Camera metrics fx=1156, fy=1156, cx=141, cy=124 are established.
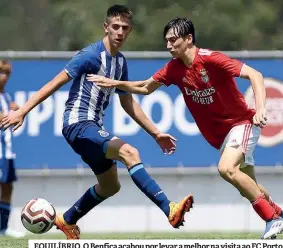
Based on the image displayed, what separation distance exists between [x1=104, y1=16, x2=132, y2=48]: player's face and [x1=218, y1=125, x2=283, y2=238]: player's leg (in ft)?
4.66

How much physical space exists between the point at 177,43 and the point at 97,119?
1.04m

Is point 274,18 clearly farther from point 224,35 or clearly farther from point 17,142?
point 17,142

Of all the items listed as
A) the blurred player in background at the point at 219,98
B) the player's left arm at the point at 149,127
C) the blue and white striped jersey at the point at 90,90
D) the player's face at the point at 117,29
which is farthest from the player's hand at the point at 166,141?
the player's face at the point at 117,29

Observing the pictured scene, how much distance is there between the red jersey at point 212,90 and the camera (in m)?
10.8

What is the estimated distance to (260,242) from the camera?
30.3 feet

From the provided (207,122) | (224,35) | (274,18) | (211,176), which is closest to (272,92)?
(211,176)

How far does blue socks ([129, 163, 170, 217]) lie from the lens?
34.0ft

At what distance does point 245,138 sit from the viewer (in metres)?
10.8

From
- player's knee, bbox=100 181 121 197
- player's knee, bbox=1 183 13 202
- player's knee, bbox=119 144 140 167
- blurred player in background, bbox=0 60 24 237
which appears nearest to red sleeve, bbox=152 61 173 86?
player's knee, bbox=119 144 140 167

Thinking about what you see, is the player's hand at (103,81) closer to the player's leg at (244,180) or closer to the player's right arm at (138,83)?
the player's right arm at (138,83)

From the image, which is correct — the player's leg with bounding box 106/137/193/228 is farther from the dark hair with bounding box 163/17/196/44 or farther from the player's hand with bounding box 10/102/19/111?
the player's hand with bounding box 10/102/19/111

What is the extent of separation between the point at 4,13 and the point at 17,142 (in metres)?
10.2

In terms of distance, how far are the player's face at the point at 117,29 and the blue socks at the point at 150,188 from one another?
1.22 metres

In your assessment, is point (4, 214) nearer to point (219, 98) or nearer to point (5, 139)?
point (5, 139)
